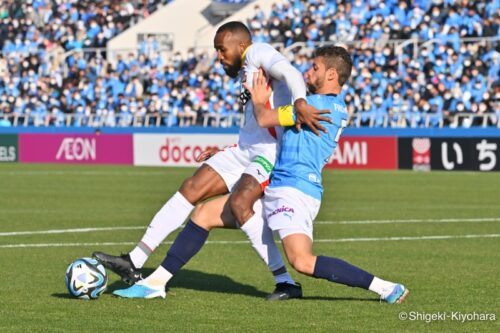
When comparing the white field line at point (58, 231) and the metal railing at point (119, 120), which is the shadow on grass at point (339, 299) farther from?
the metal railing at point (119, 120)

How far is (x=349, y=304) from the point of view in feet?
30.6

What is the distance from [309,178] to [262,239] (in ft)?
2.59

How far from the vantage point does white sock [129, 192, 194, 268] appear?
9.79m

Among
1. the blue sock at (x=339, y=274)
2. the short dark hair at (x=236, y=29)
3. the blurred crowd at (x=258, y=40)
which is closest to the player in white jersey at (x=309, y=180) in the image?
the blue sock at (x=339, y=274)

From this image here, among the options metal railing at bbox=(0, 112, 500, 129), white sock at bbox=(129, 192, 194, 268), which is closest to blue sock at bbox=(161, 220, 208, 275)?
white sock at bbox=(129, 192, 194, 268)

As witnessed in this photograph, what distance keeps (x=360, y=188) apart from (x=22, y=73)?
23550 millimetres

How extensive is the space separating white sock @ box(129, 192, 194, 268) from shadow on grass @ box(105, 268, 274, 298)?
0.61 metres

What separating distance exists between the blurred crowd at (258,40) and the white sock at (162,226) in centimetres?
2305

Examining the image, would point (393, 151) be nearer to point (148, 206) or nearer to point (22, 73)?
point (148, 206)

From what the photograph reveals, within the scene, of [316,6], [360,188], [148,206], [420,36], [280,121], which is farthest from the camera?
[316,6]

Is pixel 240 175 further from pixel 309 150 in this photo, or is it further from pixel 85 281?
pixel 85 281

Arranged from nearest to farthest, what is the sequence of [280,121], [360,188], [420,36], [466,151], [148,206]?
1. [280,121]
2. [148,206]
3. [360,188]
4. [466,151]
5. [420,36]

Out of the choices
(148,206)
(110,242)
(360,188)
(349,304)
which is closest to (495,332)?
(349,304)

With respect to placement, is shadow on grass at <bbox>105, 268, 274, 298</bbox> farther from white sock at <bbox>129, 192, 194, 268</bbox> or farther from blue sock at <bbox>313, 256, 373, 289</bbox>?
blue sock at <bbox>313, 256, 373, 289</bbox>
